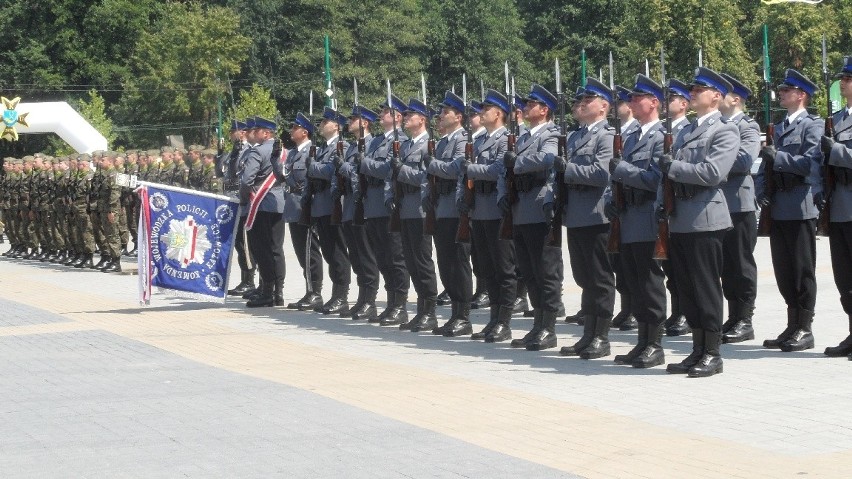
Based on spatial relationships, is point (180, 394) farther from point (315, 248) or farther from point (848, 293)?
point (315, 248)

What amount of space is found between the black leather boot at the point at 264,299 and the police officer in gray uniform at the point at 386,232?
260 centimetres

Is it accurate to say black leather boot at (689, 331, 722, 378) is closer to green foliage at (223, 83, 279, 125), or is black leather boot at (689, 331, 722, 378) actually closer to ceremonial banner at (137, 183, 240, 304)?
ceremonial banner at (137, 183, 240, 304)

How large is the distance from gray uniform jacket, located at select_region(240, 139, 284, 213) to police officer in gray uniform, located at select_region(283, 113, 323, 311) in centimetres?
38

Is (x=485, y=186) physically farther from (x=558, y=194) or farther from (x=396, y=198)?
(x=396, y=198)

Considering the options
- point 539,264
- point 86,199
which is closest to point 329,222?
point 539,264

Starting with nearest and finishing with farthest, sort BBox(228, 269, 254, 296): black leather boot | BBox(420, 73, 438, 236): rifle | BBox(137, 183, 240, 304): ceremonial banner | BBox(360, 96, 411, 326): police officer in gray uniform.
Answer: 1. BBox(420, 73, 438, 236): rifle
2. BBox(360, 96, 411, 326): police officer in gray uniform
3. BBox(137, 183, 240, 304): ceremonial banner
4. BBox(228, 269, 254, 296): black leather boot

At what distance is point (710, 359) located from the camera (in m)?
10.2

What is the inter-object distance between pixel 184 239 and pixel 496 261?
5.03 metres

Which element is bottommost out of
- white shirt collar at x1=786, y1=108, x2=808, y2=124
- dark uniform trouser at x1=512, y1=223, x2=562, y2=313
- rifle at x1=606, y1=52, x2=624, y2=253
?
dark uniform trouser at x1=512, y1=223, x2=562, y2=313

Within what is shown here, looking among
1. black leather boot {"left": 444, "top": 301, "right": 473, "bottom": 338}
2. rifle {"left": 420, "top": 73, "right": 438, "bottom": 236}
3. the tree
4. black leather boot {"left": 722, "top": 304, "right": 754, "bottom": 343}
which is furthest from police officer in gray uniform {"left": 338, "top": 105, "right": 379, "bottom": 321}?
the tree

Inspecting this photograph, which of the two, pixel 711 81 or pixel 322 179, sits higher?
pixel 711 81

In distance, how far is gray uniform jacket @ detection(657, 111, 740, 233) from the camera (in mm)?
10070

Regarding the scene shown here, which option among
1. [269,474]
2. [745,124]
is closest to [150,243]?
[745,124]

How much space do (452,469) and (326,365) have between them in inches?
166
